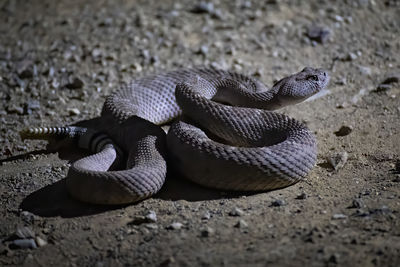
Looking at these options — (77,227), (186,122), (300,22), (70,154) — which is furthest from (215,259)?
(300,22)

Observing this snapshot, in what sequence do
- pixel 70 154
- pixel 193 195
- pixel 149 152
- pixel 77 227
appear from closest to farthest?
pixel 77 227, pixel 193 195, pixel 149 152, pixel 70 154

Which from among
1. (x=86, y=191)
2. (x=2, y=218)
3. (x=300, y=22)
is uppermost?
(x=300, y=22)

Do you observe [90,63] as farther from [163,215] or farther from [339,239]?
[339,239]

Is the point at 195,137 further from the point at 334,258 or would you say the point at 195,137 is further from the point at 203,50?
the point at 203,50

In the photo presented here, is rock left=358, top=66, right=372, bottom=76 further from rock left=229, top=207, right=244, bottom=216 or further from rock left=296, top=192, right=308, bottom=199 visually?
rock left=229, top=207, right=244, bottom=216

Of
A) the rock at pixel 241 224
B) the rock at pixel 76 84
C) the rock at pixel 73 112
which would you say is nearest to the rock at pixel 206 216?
the rock at pixel 241 224

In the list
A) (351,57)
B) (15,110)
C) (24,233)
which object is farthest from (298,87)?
(15,110)

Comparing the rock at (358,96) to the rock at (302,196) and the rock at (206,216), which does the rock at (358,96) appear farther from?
the rock at (206,216)
